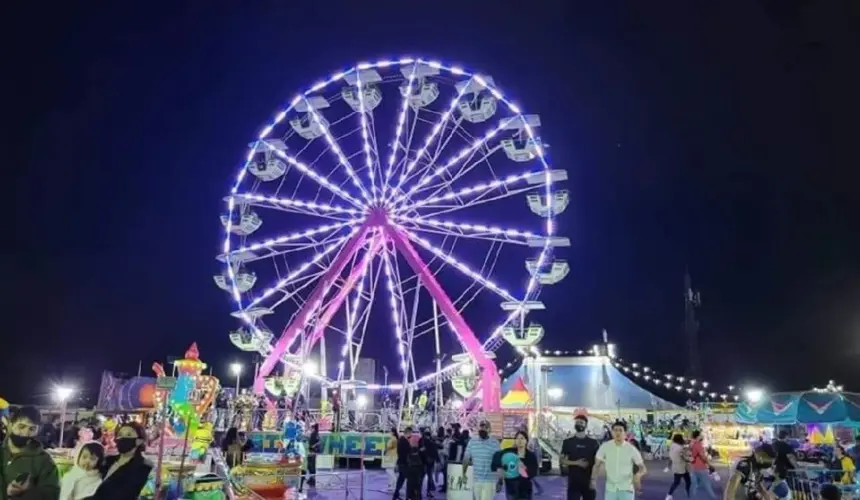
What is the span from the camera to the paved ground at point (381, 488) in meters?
14.2

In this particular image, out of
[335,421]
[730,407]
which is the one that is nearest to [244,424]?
[335,421]

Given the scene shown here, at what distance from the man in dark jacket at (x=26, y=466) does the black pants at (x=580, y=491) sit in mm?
5350

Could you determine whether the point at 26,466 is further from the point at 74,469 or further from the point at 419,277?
the point at 419,277

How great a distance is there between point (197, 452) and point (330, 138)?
629 inches

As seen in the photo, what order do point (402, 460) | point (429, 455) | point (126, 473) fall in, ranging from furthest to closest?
1. point (429, 455)
2. point (402, 460)
3. point (126, 473)

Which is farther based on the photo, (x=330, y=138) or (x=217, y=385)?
(x=330, y=138)

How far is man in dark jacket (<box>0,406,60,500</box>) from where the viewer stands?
4855 mm

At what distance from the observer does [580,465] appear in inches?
312

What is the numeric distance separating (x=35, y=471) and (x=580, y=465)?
5515mm

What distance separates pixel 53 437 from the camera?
2144cm

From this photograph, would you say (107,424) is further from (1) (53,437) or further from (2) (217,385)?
(1) (53,437)

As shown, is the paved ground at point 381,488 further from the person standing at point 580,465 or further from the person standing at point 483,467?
the person standing at point 580,465

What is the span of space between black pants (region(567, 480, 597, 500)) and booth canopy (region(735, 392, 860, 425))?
11074mm

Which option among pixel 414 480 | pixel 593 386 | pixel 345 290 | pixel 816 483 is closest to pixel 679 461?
pixel 816 483
